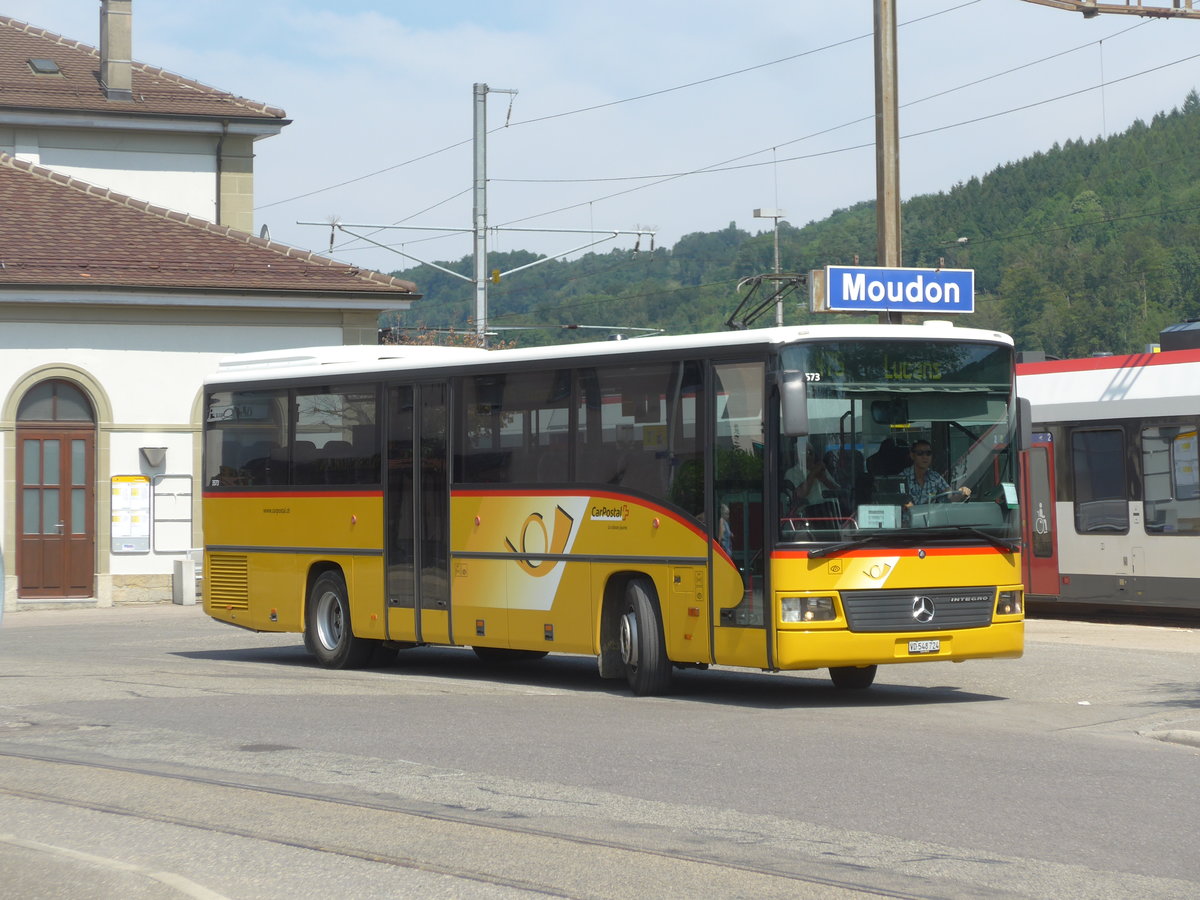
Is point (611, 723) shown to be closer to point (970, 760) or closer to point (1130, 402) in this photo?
point (970, 760)

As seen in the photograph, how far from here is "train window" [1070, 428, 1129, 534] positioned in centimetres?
2275

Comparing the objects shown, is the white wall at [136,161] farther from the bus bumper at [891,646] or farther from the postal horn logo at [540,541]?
A: the bus bumper at [891,646]

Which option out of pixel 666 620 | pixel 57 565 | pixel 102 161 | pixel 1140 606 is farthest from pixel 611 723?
pixel 102 161

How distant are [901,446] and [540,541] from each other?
3.50 meters

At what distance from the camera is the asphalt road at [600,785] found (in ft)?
24.3

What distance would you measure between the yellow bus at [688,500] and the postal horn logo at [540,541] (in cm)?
2

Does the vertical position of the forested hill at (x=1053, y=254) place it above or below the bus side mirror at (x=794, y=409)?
above

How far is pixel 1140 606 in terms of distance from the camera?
22.6 m

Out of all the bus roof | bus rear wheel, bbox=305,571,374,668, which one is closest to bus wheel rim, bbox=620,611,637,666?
the bus roof

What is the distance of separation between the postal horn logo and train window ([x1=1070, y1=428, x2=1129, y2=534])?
10.1 metres

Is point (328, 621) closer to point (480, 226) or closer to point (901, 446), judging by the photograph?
point (901, 446)

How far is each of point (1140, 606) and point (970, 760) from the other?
42.0ft

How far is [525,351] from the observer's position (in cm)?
1596

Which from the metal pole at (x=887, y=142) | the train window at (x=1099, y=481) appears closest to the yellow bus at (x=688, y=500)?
the metal pole at (x=887, y=142)
